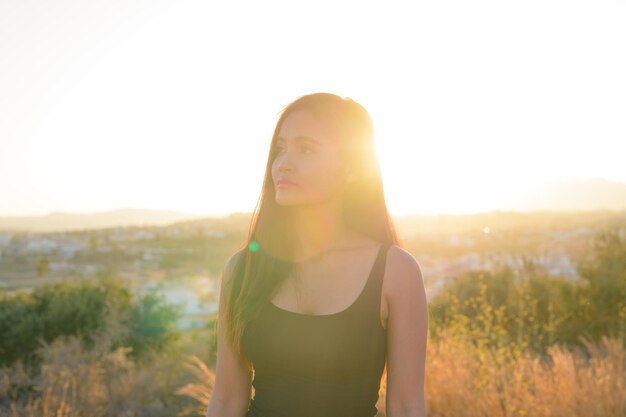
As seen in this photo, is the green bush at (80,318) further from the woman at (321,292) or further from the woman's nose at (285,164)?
the woman's nose at (285,164)

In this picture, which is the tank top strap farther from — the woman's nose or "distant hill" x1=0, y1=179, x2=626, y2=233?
"distant hill" x1=0, y1=179, x2=626, y2=233


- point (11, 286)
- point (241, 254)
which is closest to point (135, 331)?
point (241, 254)

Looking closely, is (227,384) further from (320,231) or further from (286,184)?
(286,184)

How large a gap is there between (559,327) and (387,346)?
845 centimetres

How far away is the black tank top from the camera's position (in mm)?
2256

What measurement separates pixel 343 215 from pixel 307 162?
12.7 inches

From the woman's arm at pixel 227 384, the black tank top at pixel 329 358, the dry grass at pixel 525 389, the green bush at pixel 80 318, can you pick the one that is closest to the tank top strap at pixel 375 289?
the black tank top at pixel 329 358

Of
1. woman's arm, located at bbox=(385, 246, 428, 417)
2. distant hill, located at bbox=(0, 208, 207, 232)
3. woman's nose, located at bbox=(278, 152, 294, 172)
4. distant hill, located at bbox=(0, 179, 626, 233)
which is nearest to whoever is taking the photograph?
woman's arm, located at bbox=(385, 246, 428, 417)

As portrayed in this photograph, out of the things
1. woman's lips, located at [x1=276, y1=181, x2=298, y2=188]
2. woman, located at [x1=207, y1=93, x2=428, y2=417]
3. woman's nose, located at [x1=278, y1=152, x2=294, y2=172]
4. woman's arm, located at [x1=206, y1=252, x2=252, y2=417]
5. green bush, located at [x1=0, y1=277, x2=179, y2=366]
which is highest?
woman's nose, located at [x1=278, y1=152, x2=294, y2=172]

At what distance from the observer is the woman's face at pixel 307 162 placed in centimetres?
248

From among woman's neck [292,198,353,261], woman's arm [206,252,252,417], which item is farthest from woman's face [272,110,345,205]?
woman's arm [206,252,252,417]

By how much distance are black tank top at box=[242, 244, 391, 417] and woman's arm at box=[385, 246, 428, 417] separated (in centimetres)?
6

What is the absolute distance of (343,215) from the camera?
8.70 ft

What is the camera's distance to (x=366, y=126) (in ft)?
8.68
